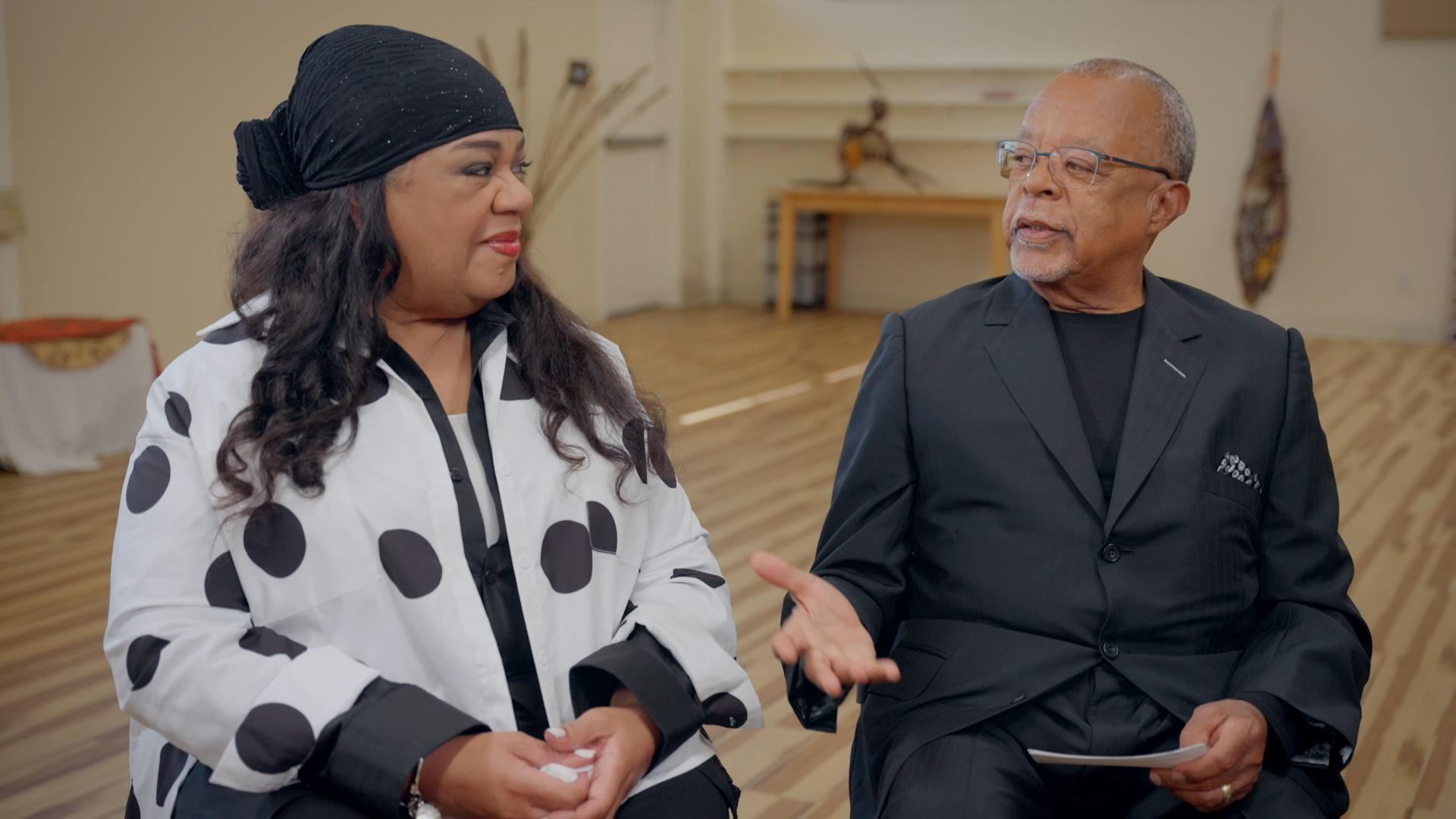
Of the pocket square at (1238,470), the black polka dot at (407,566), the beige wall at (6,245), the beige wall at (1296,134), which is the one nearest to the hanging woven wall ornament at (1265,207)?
the beige wall at (1296,134)

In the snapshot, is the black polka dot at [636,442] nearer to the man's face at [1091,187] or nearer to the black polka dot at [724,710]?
the black polka dot at [724,710]

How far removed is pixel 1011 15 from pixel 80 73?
551 centimetres

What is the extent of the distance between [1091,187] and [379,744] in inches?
42.9

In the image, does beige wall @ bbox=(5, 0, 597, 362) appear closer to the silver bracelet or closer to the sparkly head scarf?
the sparkly head scarf

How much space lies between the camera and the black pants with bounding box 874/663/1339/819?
60.2 inches

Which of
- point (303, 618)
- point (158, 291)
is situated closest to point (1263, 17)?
point (158, 291)

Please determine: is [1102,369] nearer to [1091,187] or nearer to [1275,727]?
[1091,187]

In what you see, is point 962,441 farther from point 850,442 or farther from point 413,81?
point 413,81

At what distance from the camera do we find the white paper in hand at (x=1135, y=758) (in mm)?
1447

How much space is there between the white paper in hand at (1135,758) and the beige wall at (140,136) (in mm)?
4349

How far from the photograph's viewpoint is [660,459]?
1643 millimetres

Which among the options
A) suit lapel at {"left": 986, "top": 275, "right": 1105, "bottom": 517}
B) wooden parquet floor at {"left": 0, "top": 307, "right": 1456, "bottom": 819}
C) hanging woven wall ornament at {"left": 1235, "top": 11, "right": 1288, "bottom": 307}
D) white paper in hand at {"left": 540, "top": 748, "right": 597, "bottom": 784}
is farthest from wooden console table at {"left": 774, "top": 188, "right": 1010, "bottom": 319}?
white paper in hand at {"left": 540, "top": 748, "right": 597, "bottom": 784}

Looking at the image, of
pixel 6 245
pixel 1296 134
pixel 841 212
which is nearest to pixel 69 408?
pixel 6 245

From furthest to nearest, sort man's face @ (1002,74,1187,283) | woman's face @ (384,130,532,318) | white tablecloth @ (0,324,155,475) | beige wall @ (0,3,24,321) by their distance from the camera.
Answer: beige wall @ (0,3,24,321) → white tablecloth @ (0,324,155,475) → man's face @ (1002,74,1187,283) → woman's face @ (384,130,532,318)
